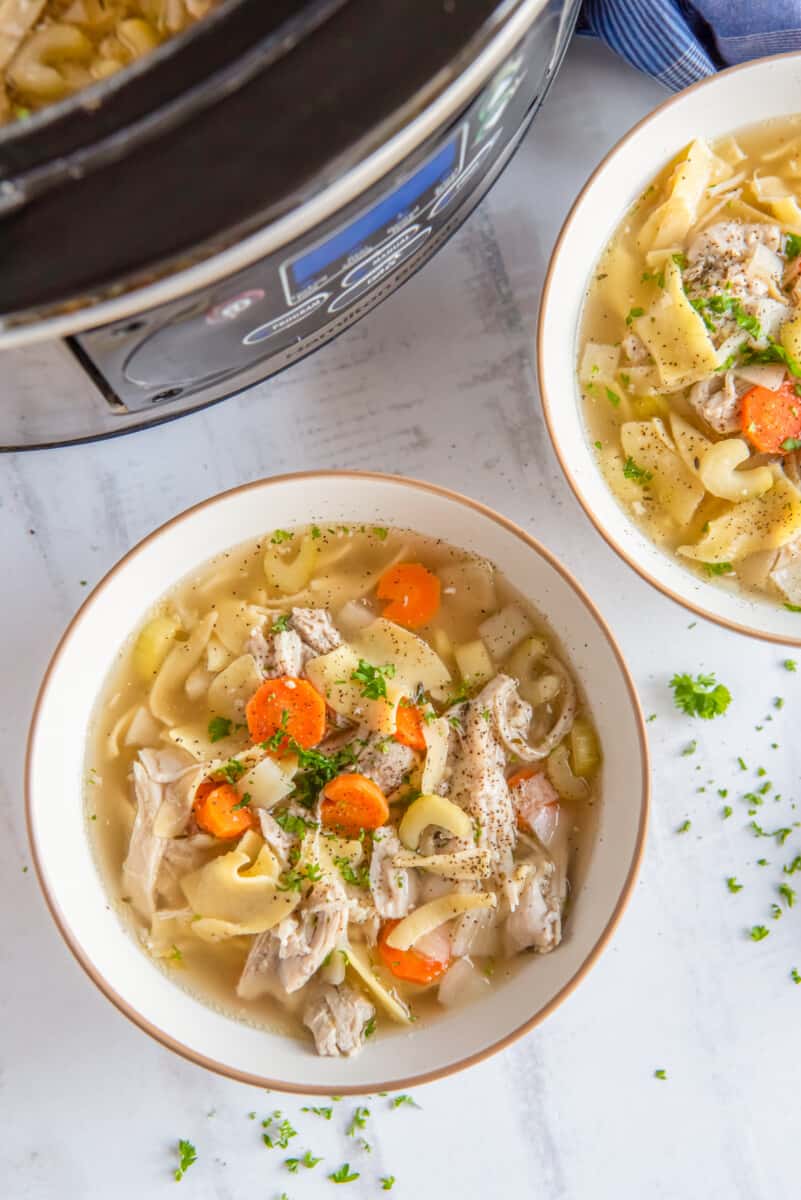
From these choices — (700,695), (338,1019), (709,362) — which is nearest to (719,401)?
(709,362)

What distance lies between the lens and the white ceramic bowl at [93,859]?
2.37 meters

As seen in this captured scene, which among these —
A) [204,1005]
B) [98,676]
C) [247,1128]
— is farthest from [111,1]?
[247,1128]

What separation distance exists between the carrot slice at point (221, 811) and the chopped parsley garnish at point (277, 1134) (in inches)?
27.1

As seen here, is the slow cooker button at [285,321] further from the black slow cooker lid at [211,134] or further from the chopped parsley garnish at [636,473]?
the chopped parsley garnish at [636,473]

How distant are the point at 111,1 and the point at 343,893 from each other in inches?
69.7

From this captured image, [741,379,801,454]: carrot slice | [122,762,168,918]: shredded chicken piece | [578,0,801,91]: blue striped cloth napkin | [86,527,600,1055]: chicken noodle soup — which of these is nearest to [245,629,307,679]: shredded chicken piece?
[86,527,600,1055]: chicken noodle soup

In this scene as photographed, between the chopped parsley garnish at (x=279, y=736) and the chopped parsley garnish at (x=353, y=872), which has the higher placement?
the chopped parsley garnish at (x=279, y=736)

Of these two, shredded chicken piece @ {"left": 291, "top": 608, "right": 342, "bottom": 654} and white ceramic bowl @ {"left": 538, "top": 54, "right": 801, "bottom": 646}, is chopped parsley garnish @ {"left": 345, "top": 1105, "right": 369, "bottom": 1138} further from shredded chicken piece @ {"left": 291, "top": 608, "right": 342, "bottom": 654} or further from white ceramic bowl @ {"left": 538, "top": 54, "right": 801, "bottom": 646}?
white ceramic bowl @ {"left": 538, "top": 54, "right": 801, "bottom": 646}

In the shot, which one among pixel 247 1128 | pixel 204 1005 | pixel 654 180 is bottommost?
pixel 247 1128

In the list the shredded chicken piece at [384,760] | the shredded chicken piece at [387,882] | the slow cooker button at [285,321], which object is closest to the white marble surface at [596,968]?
the shredded chicken piece at [387,882]

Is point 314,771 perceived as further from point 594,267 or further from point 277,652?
point 594,267

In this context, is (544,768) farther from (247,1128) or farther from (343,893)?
(247,1128)

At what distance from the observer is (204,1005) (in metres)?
2.55

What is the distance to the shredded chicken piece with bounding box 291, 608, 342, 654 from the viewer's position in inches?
103
